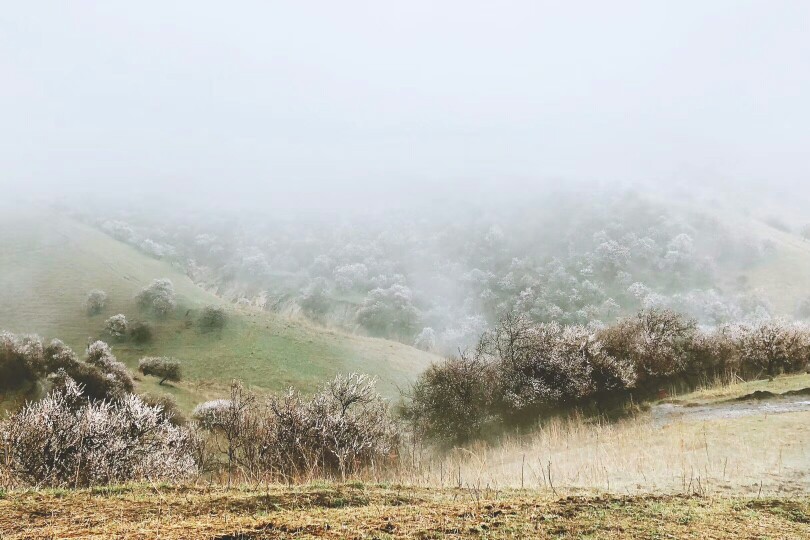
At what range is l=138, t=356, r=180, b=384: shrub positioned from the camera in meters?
47.4

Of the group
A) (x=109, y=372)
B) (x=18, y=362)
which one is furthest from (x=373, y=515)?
(x=18, y=362)

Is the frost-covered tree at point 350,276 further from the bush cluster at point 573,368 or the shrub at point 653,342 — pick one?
the shrub at point 653,342

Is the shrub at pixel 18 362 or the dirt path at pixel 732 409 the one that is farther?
the shrub at pixel 18 362

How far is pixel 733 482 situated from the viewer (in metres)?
8.33

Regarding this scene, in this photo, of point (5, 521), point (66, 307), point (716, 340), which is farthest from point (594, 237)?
point (5, 521)

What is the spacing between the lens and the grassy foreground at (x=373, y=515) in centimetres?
453

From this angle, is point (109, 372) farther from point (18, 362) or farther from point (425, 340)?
point (425, 340)

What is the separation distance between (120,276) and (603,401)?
68.4 metres

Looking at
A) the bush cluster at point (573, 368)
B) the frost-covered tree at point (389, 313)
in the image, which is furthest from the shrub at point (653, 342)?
the frost-covered tree at point (389, 313)

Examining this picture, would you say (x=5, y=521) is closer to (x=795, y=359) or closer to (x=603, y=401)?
(x=603, y=401)

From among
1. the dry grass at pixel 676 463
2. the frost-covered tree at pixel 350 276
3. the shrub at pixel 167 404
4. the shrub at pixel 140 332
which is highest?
the frost-covered tree at pixel 350 276

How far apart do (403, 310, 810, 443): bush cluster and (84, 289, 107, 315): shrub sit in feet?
157

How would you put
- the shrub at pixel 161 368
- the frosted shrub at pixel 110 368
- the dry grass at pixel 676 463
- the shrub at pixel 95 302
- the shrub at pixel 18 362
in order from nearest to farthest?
the dry grass at pixel 676 463 < the shrub at pixel 18 362 < the frosted shrub at pixel 110 368 < the shrub at pixel 161 368 < the shrub at pixel 95 302

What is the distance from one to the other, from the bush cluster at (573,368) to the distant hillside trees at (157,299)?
43614mm
